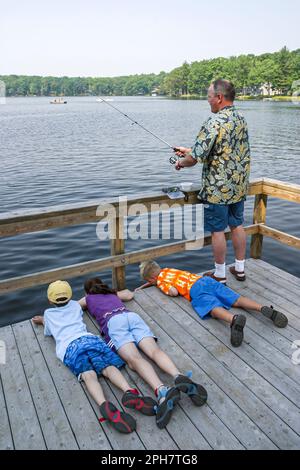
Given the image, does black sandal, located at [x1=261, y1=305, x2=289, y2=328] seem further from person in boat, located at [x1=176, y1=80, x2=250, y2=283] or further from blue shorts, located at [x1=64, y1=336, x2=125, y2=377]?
blue shorts, located at [x1=64, y1=336, x2=125, y2=377]

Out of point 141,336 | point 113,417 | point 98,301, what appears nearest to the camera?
point 113,417

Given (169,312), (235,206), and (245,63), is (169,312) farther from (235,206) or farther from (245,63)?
(245,63)

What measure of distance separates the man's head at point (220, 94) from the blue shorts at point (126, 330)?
2.17m

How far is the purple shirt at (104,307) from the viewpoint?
3371mm

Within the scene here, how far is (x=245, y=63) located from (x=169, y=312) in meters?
120

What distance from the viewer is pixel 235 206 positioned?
411 centimetres

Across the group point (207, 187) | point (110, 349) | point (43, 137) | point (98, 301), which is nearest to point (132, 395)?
point (110, 349)

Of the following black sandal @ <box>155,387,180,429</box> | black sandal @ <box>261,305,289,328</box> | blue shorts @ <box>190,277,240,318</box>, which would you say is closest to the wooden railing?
blue shorts @ <box>190,277,240,318</box>

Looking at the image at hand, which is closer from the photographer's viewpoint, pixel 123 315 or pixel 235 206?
pixel 123 315

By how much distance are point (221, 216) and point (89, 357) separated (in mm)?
2026

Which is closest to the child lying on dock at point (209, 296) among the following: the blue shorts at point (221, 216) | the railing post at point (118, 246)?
the railing post at point (118, 246)

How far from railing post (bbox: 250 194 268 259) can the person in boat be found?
2.39 ft

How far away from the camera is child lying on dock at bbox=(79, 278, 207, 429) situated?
8.27 feet

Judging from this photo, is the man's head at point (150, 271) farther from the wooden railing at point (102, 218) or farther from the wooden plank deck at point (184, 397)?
the wooden plank deck at point (184, 397)
